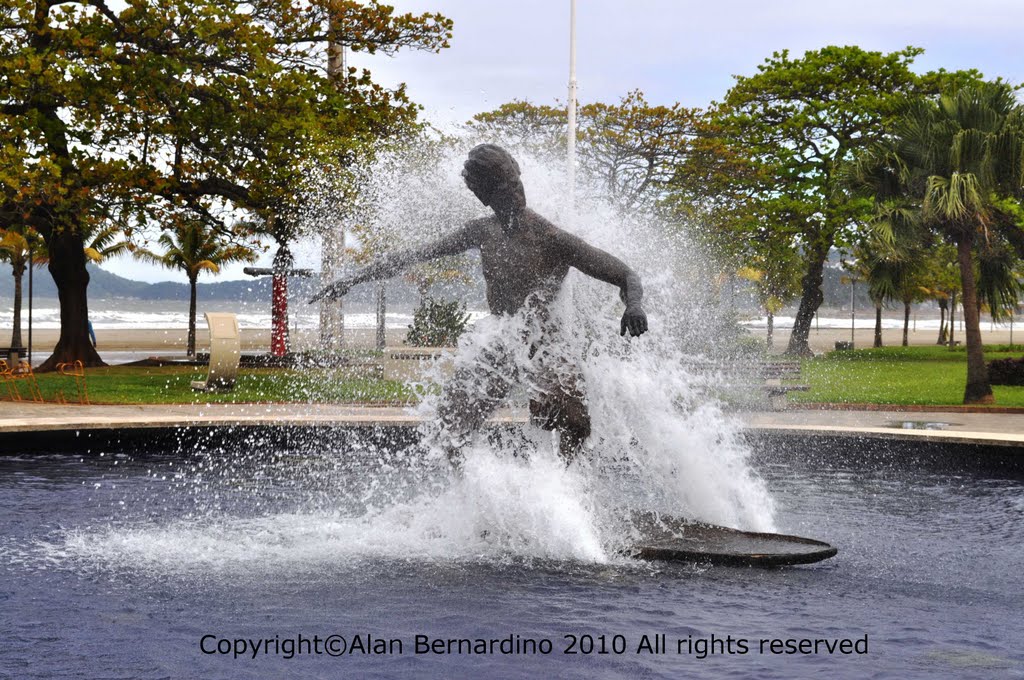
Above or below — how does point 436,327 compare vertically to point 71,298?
below

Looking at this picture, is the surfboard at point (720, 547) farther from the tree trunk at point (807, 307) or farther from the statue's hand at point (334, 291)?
the tree trunk at point (807, 307)

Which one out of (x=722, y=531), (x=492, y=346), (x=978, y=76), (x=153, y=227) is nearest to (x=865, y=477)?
(x=722, y=531)

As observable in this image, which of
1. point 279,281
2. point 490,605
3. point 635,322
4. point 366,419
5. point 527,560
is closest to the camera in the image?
point 490,605

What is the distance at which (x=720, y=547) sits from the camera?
612cm

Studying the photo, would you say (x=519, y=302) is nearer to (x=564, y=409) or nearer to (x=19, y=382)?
(x=564, y=409)

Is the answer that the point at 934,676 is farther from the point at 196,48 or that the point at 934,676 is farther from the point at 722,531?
the point at 196,48

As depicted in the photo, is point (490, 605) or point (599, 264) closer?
point (490, 605)

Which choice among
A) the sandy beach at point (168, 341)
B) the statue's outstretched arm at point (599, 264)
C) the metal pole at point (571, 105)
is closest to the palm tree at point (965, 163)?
the metal pole at point (571, 105)

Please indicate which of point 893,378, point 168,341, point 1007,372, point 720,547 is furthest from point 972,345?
point 168,341

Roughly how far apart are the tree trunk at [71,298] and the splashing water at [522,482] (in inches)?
665

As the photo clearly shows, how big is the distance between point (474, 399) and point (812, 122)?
104 feet

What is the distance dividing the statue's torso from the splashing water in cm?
11

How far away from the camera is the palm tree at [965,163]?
18.5 metres

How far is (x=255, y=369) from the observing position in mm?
23094
